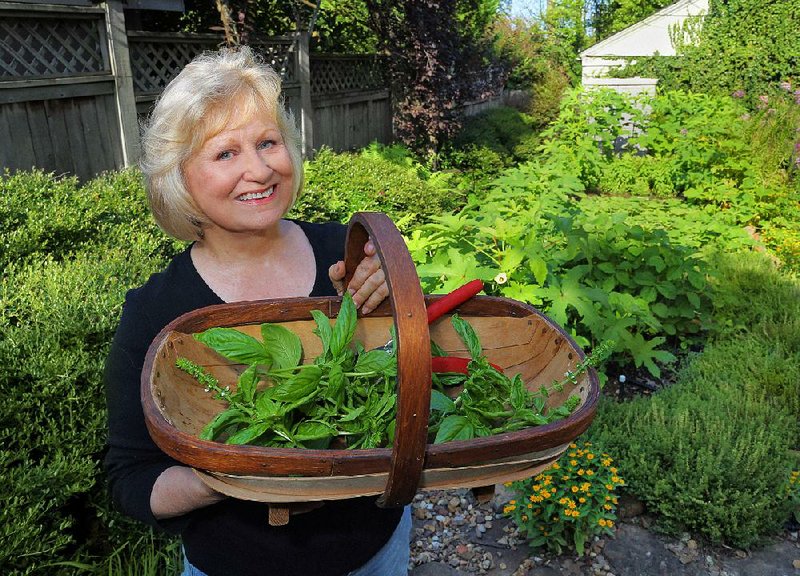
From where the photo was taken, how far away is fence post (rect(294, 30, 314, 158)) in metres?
7.53

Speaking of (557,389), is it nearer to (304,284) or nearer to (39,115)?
(304,284)

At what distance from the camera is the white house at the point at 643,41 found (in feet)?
55.6

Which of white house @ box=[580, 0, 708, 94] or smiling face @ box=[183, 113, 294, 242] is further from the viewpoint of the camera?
white house @ box=[580, 0, 708, 94]

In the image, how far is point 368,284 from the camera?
123 centimetres

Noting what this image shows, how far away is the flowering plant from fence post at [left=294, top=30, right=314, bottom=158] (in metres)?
5.66

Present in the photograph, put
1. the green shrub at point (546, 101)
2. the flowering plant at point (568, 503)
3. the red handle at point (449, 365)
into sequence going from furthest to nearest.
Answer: the green shrub at point (546, 101), the flowering plant at point (568, 503), the red handle at point (449, 365)

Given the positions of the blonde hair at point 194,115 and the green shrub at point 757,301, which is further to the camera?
the green shrub at point 757,301

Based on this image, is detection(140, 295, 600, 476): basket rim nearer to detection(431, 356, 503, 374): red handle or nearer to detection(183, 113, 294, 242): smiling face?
detection(431, 356, 503, 374): red handle

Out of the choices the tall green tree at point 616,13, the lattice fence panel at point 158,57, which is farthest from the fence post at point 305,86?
the tall green tree at point 616,13

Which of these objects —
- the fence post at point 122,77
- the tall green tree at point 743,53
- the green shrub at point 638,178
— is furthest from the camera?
the tall green tree at point 743,53

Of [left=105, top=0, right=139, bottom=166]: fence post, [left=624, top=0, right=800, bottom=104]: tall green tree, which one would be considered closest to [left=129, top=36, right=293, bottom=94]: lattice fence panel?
[left=105, top=0, right=139, bottom=166]: fence post

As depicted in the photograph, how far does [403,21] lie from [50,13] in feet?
17.3

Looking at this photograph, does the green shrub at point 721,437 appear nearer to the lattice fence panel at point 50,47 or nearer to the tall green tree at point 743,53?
the lattice fence panel at point 50,47

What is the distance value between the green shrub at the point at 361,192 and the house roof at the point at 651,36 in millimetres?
12893
